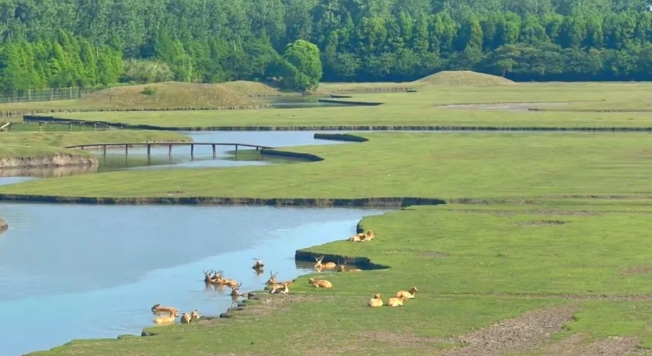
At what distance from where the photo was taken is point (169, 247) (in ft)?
167

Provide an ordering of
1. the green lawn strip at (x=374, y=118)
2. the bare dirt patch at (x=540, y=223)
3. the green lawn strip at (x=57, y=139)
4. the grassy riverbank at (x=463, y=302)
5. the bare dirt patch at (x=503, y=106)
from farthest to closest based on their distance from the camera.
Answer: the bare dirt patch at (x=503, y=106) → the green lawn strip at (x=374, y=118) → the green lawn strip at (x=57, y=139) → the bare dirt patch at (x=540, y=223) → the grassy riverbank at (x=463, y=302)

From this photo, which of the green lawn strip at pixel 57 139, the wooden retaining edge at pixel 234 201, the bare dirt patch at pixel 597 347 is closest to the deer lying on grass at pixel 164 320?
the bare dirt patch at pixel 597 347

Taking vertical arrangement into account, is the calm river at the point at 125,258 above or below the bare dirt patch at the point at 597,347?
below

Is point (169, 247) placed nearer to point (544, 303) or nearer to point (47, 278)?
point (47, 278)

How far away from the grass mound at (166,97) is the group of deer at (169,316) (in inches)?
4471

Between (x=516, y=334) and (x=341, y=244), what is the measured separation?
1580cm

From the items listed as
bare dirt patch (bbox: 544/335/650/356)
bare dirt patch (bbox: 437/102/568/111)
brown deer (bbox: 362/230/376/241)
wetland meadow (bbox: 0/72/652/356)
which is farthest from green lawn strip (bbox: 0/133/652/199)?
bare dirt patch (bbox: 437/102/568/111)

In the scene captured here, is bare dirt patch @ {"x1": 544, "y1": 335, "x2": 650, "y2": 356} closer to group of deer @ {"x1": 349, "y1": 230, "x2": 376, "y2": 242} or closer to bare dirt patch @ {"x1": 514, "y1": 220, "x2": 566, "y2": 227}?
group of deer @ {"x1": 349, "y1": 230, "x2": 376, "y2": 242}

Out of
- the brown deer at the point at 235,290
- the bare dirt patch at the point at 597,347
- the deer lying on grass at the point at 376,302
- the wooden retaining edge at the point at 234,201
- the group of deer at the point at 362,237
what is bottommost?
the wooden retaining edge at the point at 234,201

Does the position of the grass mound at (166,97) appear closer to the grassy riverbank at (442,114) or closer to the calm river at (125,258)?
the grassy riverbank at (442,114)

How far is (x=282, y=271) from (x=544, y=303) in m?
11.3

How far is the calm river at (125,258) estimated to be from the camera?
37.6 m

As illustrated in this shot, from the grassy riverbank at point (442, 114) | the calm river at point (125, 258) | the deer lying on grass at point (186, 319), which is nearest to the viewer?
the deer lying on grass at point (186, 319)

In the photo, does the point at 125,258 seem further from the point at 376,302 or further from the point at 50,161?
the point at 50,161
